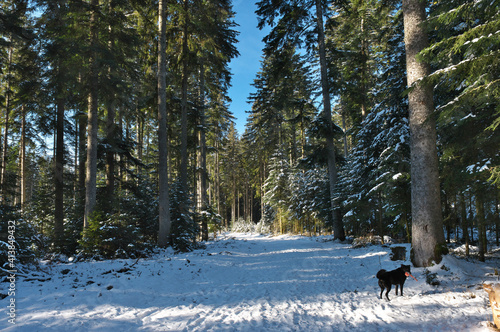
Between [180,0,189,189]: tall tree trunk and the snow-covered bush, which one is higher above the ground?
[180,0,189,189]: tall tree trunk

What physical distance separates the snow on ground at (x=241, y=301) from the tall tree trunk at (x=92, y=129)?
4.02m

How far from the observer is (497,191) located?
6.25 m

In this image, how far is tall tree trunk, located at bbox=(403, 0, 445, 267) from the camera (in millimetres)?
6262

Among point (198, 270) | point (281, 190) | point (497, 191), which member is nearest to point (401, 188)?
point (497, 191)

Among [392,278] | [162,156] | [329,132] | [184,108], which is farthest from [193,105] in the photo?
[392,278]

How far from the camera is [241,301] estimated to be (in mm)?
5562

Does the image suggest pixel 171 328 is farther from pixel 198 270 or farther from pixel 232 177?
pixel 232 177

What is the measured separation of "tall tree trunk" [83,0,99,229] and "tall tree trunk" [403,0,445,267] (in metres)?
12.0

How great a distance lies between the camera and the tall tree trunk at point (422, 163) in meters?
6.26

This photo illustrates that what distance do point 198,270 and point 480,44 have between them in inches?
369

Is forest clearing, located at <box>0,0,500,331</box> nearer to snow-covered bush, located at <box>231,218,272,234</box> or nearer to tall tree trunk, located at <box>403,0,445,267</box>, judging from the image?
tall tree trunk, located at <box>403,0,445,267</box>

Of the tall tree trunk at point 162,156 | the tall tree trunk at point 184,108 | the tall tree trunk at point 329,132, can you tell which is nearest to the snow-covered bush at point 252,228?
the tall tree trunk at point 329,132

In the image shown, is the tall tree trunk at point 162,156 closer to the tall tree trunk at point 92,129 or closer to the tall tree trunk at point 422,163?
the tall tree trunk at point 92,129

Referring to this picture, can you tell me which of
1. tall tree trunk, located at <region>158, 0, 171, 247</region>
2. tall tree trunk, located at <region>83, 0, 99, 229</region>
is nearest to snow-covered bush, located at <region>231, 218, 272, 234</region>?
tall tree trunk, located at <region>158, 0, 171, 247</region>
